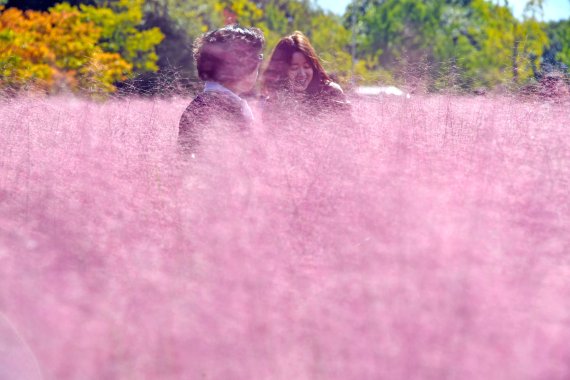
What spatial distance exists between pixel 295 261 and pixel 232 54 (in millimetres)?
1475

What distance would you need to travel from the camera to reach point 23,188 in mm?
1941

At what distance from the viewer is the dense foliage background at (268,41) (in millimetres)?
3141

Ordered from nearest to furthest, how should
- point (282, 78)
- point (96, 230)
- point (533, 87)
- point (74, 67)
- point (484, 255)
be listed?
point (484, 255) → point (96, 230) → point (533, 87) → point (282, 78) → point (74, 67)

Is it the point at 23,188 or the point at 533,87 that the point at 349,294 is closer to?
the point at 23,188

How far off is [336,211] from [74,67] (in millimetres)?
11684

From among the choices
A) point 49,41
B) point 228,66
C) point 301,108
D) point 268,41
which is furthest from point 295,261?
point 268,41

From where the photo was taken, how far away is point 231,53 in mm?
2814

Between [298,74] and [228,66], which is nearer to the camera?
[228,66]

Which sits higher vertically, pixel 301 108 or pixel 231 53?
pixel 231 53

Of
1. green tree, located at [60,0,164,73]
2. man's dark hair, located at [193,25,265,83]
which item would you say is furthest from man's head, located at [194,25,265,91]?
green tree, located at [60,0,164,73]

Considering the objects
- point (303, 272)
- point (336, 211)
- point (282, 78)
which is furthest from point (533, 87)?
point (303, 272)

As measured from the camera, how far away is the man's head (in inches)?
109

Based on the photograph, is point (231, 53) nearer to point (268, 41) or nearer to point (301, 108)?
point (301, 108)

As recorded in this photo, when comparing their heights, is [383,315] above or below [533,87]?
below
